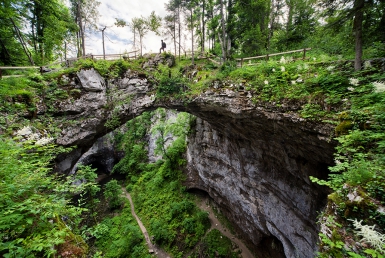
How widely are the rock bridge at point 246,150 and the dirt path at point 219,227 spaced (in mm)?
651

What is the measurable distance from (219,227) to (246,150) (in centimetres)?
818

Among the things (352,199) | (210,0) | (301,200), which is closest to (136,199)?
(301,200)

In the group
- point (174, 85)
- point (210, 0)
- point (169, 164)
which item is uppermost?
point (210, 0)

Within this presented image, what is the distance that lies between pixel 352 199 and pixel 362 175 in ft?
1.62

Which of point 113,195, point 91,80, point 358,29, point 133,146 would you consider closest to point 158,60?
point 91,80

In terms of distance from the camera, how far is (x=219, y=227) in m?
14.1

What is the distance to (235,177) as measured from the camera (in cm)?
1238

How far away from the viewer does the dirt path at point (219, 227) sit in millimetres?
12156

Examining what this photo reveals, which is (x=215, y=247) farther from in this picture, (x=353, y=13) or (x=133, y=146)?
(x=133, y=146)

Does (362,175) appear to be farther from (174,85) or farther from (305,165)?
(174,85)

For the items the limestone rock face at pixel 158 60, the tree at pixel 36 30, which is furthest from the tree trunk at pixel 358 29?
the tree at pixel 36 30

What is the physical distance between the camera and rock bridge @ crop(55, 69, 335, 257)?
274 inches

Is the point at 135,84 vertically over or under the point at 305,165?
over

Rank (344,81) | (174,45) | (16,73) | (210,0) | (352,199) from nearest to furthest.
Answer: (352,199)
(344,81)
(16,73)
(210,0)
(174,45)
